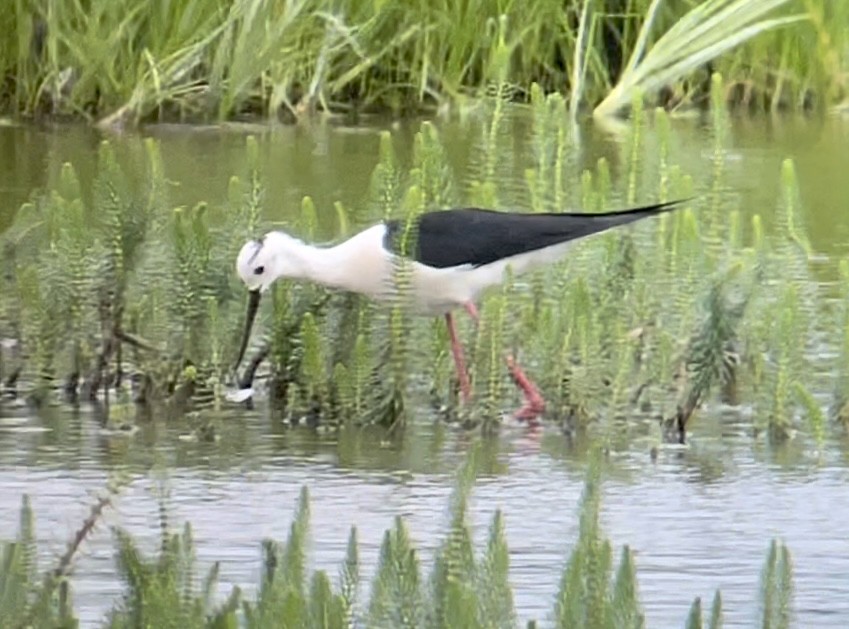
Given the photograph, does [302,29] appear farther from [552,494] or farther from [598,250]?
[552,494]

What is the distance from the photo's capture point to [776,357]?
6.71 m

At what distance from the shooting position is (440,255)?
715 cm

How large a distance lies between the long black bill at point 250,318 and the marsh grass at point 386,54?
460 centimetres

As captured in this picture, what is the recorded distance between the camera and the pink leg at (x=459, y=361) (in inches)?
270

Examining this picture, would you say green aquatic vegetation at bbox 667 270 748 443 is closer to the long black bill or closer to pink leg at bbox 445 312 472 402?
pink leg at bbox 445 312 472 402

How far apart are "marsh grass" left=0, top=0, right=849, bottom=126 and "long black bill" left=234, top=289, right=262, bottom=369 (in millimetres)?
4603

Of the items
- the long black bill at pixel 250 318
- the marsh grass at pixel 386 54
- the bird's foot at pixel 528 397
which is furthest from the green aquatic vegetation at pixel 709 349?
the marsh grass at pixel 386 54

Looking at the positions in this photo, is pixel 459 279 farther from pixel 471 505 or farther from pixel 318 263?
A: pixel 471 505

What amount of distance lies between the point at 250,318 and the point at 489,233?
71cm

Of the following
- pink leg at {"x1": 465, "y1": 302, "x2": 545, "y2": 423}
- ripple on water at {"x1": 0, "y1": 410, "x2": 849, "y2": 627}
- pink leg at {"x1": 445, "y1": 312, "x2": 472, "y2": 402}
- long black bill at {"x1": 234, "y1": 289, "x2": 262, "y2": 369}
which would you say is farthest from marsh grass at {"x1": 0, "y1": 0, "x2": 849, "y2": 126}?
ripple on water at {"x1": 0, "y1": 410, "x2": 849, "y2": 627}

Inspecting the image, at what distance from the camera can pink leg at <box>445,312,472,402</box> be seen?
6867 mm

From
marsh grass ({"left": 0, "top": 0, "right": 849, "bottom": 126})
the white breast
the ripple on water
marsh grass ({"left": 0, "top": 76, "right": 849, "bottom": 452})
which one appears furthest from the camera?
marsh grass ({"left": 0, "top": 0, "right": 849, "bottom": 126})

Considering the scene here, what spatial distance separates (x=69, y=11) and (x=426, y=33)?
5.82 ft

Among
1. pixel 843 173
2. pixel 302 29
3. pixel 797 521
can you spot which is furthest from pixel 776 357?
pixel 302 29
